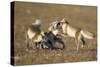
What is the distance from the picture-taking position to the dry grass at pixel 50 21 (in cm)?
212

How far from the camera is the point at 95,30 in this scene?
97.9 inches

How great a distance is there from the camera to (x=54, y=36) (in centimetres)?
227

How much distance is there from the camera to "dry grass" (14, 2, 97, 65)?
2115 millimetres

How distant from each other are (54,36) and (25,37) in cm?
32

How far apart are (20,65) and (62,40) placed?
1.76 ft

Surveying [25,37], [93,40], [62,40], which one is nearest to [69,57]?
[62,40]

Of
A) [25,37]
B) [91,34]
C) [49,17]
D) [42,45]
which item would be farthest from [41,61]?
[91,34]

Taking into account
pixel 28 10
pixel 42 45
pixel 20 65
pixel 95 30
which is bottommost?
pixel 20 65

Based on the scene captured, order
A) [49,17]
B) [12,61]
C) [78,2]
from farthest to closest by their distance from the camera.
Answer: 1. [78,2]
2. [49,17]
3. [12,61]

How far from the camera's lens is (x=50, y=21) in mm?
2256

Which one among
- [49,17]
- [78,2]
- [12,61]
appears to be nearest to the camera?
[12,61]

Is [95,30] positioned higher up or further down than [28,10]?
further down

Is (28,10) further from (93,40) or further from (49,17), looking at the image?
(93,40)

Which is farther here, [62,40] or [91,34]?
[91,34]
